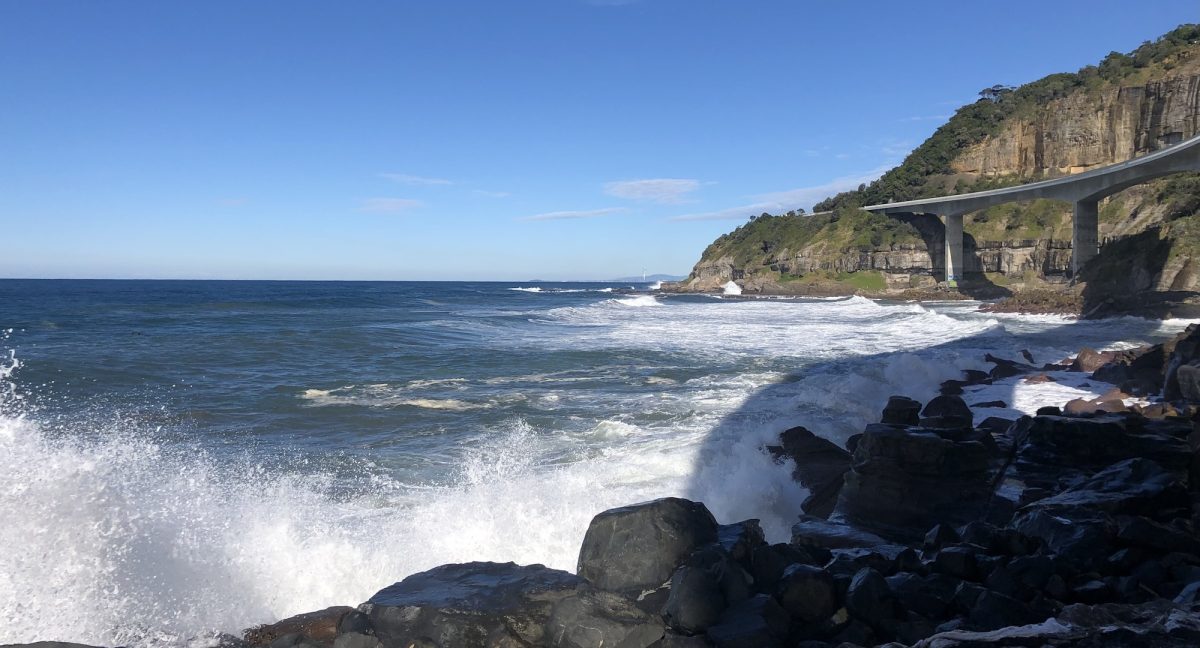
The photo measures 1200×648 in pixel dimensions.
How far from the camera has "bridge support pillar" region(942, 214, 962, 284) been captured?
6494 centimetres

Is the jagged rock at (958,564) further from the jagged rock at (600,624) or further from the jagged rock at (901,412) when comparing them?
the jagged rock at (901,412)

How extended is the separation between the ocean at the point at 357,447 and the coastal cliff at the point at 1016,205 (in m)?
33.4

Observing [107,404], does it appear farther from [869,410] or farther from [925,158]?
[925,158]

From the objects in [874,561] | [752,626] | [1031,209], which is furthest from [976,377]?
[1031,209]

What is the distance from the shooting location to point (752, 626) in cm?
424

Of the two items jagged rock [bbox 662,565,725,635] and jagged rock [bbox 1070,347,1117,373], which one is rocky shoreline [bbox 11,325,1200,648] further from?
jagged rock [bbox 1070,347,1117,373]

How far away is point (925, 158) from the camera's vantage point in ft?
283

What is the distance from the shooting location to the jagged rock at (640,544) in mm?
4809

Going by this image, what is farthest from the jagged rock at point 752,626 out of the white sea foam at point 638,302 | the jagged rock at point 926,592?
the white sea foam at point 638,302

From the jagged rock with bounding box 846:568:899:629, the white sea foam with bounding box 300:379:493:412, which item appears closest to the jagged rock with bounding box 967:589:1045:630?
the jagged rock with bounding box 846:568:899:629

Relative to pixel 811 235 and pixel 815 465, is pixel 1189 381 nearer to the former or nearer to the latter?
pixel 815 465

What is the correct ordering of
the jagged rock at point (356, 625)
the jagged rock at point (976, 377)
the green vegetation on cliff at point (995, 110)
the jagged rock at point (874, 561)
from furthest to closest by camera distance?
the green vegetation on cliff at point (995, 110) < the jagged rock at point (976, 377) < the jagged rock at point (874, 561) < the jagged rock at point (356, 625)

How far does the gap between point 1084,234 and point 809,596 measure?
191 ft

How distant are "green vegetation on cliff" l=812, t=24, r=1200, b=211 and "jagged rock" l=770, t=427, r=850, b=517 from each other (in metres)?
73.7
